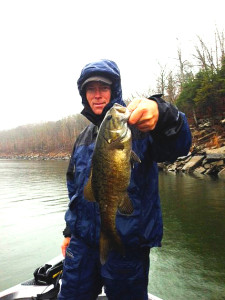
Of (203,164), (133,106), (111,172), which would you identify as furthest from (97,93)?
(203,164)

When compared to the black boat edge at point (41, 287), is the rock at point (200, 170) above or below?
below

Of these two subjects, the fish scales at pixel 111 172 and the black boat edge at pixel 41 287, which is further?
the black boat edge at pixel 41 287

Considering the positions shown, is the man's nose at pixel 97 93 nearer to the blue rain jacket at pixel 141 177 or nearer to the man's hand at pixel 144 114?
the blue rain jacket at pixel 141 177

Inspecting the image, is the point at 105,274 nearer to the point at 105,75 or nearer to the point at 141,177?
the point at 141,177

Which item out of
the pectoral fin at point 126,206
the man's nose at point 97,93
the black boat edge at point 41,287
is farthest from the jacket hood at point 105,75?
the black boat edge at point 41,287

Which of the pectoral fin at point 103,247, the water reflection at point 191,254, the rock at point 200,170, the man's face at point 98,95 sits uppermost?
the man's face at point 98,95

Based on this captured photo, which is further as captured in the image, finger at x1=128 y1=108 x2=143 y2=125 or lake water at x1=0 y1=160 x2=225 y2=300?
lake water at x1=0 y1=160 x2=225 y2=300

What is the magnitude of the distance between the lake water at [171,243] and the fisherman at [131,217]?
7.30 ft

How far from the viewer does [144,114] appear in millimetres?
1909

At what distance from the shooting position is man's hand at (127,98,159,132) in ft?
6.08

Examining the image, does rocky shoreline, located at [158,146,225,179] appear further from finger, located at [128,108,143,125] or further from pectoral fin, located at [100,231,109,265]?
finger, located at [128,108,143,125]

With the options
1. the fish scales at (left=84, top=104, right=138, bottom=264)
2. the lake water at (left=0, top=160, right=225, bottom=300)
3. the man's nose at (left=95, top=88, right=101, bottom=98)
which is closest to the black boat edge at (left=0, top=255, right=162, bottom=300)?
the lake water at (left=0, top=160, right=225, bottom=300)

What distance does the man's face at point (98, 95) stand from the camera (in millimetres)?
2736

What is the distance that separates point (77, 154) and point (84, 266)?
1.10 meters
